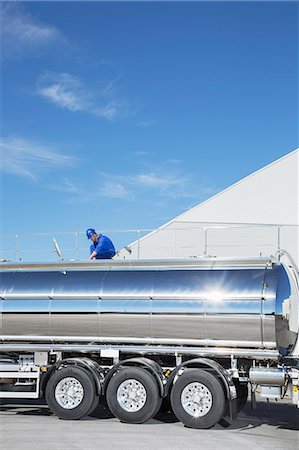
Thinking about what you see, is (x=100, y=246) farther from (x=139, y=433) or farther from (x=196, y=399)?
(x=139, y=433)

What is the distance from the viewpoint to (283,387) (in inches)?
451

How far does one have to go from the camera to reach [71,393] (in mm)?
12367

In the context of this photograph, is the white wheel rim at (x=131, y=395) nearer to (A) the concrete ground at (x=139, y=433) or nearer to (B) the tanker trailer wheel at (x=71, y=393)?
(A) the concrete ground at (x=139, y=433)

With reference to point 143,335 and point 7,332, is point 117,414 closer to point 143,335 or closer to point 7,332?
point 143,335

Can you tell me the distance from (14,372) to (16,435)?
2.76 metres

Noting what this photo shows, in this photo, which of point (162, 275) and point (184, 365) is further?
point (162, 275)

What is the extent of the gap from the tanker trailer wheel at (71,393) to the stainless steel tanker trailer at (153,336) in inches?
0.7

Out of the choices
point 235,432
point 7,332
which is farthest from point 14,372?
point 235,432

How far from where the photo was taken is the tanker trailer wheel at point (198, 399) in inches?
443

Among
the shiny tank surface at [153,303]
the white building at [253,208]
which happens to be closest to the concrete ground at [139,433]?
the shiny tank surface at [153,303]

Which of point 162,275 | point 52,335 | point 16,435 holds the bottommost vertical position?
point 16,435

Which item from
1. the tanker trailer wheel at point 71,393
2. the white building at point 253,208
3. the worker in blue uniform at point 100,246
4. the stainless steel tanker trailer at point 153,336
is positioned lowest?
the tanker trailer wheel at point 71,393

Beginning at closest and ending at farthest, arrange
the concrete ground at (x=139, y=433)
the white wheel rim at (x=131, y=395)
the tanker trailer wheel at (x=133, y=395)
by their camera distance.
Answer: the concrete ground at (x=139, y=433) < the tanker trailer wheel at (x=133, y=395) < the white wheel rim at (x=131, y=395)

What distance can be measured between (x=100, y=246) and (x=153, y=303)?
8.58 ft
